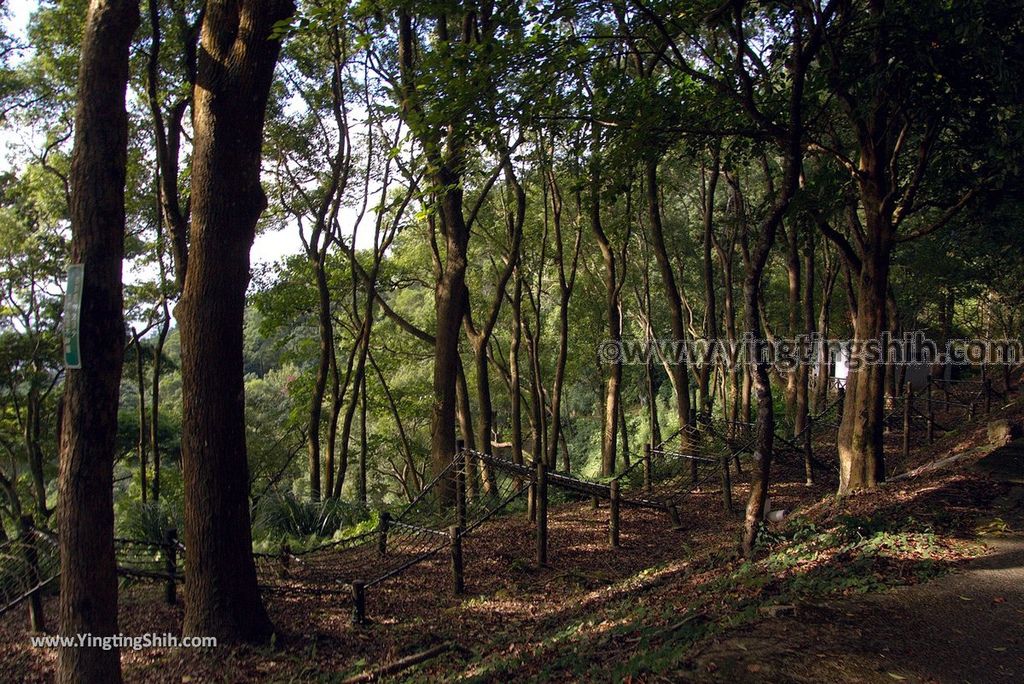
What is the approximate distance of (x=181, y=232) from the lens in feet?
34.2

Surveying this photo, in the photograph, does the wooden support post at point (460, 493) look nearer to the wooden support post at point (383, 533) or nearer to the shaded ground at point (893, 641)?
the wooden support post at point (383, 533)

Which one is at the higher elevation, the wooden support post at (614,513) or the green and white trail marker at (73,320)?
the green and white trail marker at (73,320)

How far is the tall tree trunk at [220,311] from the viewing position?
5871 millimetres

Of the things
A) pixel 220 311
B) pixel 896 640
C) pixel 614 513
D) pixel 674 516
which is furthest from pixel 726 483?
pixel 220 311

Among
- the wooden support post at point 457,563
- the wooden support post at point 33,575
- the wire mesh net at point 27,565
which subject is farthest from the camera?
the wooden support post at point 457,563

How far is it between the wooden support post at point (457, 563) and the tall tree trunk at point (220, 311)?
2450mm

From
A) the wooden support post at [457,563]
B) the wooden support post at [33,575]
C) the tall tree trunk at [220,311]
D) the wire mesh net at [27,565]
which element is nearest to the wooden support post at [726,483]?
the wooden support post at [457,563]

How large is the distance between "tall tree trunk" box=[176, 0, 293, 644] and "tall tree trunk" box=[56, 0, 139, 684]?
1.37 metres

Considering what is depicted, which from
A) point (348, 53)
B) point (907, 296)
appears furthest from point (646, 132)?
point (907, 296)

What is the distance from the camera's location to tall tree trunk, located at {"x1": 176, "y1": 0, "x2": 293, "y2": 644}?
5871mm

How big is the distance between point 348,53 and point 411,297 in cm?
1577

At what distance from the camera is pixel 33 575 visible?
7035 mm

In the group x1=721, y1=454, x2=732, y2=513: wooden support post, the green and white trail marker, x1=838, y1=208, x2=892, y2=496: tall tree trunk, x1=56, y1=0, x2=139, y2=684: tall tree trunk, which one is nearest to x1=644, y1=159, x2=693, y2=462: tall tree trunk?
x1=721, y1=454, x2=732, y2=513: wooden support post

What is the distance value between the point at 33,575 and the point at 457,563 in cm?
417
